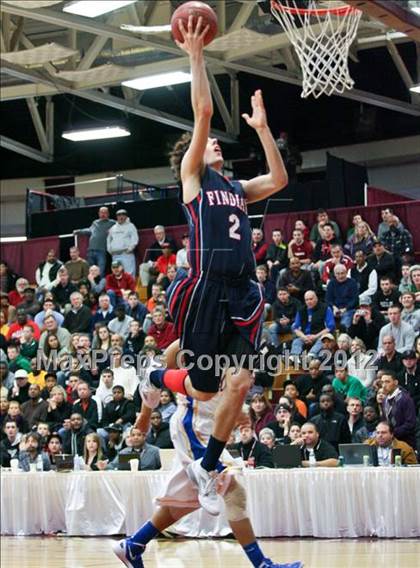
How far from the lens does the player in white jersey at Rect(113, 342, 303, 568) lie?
302 inches

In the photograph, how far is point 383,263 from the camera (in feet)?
67.6

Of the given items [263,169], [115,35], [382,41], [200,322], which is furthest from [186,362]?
[263,169]

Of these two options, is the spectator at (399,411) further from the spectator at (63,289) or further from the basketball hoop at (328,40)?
the spectator at (63,289)

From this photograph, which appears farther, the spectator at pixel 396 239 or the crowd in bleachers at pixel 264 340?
the spectator at pixel 396 239

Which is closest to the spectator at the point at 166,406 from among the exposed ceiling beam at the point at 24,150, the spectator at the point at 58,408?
the spectator at the point at 58,408

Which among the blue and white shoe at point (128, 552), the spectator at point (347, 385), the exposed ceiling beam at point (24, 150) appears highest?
the exposed ceiling beam at point (24, 150)

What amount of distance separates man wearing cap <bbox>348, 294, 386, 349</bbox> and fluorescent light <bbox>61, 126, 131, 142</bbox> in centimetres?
1382

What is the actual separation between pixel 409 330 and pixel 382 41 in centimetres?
993

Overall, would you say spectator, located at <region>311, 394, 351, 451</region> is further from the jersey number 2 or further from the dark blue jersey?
the jersey number 2

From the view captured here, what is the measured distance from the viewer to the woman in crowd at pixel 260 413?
1683 centimetres

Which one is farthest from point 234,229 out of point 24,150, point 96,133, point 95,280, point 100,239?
point 24,150

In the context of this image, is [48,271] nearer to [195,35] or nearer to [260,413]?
[260,413]

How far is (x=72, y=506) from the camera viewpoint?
1539 cm

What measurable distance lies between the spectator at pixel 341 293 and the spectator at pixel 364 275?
1.02 ft
